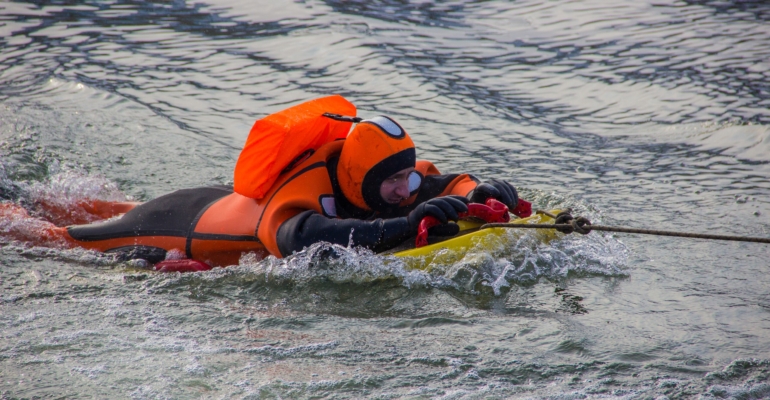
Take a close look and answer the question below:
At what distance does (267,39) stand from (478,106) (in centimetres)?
411

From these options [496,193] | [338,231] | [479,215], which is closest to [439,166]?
[496,193]

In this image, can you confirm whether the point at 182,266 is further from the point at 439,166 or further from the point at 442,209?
the point at 439,166

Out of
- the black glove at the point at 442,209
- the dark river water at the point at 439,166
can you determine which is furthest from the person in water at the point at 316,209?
the dark river water at the point at 439,166

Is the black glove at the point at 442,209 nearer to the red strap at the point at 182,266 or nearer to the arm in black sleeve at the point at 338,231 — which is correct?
the arm in black sleeve at the point at 338,231

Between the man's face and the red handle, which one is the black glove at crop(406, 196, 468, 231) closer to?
the red handle

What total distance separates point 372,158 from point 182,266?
1.45 metres

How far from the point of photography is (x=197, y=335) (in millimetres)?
4148

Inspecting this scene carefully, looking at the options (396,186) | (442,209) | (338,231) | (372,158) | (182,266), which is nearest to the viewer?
(442,209)

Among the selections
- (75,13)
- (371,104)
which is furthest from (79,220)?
(75,13)

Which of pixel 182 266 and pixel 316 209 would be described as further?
Result: pixel 182 266

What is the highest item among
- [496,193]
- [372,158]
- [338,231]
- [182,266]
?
[372,158]

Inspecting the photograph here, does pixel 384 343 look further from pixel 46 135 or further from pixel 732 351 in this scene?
pixel 46 135

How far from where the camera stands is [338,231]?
456 centimetres

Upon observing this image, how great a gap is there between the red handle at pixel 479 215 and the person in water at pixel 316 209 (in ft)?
0.19
